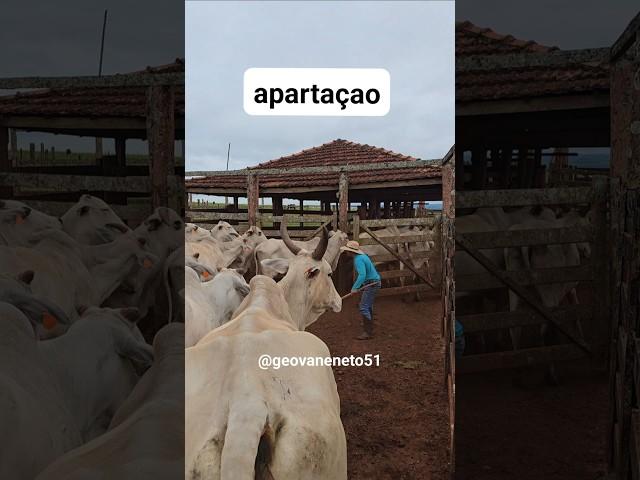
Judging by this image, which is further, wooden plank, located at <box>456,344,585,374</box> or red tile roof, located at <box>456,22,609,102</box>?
wooden plank, located at <box>456,344,585,374</box>

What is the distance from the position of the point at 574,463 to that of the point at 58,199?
12.4 ft

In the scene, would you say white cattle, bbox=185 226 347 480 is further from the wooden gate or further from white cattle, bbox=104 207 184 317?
white cattle, bbox=104 207 184 317

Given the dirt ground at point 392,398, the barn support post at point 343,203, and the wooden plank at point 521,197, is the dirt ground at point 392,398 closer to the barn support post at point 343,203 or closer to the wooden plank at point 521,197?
the barn support post at point 343,203

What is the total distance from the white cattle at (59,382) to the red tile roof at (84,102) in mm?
1420

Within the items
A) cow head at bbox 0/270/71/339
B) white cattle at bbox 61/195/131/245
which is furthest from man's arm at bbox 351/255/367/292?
white cattle at bbox 61/195/131/245

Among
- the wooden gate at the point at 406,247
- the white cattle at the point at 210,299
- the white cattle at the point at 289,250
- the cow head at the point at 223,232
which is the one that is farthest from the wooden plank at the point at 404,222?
the cow head at the point at 223,232

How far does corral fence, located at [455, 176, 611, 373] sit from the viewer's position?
314 cm

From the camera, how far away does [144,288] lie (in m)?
3.63

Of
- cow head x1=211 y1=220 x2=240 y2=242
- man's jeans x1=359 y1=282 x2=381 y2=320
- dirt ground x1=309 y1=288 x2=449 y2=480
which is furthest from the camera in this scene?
cow head x1=211 y1=220 x2=240 y2=242

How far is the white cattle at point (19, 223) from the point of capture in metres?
3.57

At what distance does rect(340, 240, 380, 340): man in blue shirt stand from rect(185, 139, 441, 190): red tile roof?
0.98ft

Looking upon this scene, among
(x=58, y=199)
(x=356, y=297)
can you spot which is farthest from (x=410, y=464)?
(x=58, y=199)

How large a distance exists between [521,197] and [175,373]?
2017 millimetres

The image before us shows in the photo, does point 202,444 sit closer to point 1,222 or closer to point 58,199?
point 1,222
